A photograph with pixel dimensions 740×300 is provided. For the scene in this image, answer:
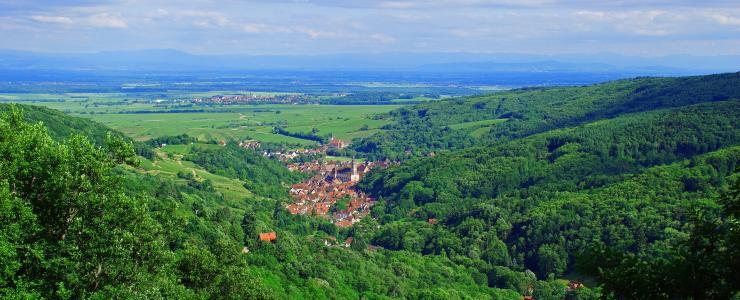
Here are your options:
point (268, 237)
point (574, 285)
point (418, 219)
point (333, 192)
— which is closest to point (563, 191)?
point (418, 219)

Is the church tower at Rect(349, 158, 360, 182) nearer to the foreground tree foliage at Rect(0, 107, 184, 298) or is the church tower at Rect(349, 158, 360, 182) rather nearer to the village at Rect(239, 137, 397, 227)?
the village at Rect(239, 137, 397, 227)

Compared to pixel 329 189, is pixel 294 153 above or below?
above

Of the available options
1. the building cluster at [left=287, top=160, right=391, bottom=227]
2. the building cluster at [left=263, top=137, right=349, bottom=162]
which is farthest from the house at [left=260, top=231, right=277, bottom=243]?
the building cluster at [left=263, top=137, right=349, bottom=162]

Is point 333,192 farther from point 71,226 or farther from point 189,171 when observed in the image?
point 71,226

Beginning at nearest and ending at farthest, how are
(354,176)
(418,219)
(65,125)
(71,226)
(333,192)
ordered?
(71,226)
(418,219)
(65,125)
(333,192)
(354,176)

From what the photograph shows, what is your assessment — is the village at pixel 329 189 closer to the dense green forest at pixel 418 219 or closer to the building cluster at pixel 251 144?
the building cluster at pixel 251 144
